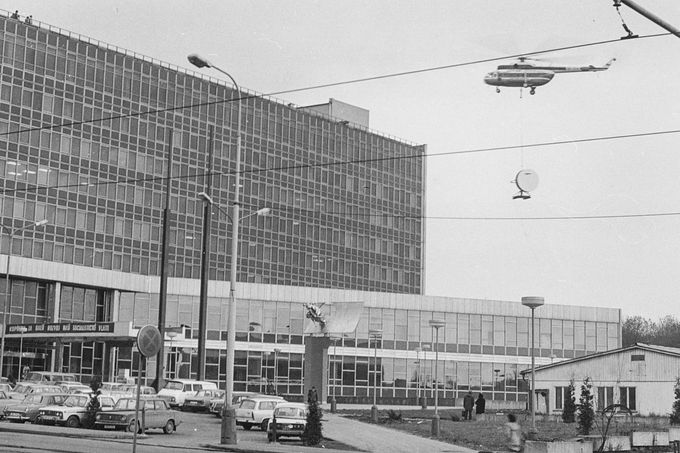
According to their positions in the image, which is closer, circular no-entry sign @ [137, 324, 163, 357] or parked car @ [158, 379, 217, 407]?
circular no-entry sign @ [137, 324, 163, 357]

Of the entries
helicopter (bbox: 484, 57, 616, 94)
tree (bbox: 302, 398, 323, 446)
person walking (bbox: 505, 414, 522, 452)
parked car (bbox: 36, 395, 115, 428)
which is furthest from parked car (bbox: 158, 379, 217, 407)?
person walking (bbox: 505, 414, 522, 452)

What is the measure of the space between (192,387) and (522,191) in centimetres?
2592

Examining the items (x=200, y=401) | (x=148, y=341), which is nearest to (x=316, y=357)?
(x=200, y=401)

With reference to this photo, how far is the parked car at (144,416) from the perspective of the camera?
40156 millimetres

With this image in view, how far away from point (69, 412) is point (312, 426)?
1148 cm

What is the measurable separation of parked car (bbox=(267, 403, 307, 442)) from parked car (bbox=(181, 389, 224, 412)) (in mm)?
16191

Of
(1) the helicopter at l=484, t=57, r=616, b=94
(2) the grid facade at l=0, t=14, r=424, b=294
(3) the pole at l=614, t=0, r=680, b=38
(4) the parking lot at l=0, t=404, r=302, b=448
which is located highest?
(2) the grid facade at l=0, t=14, r=424, b=294

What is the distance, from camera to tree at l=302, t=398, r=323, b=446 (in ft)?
117

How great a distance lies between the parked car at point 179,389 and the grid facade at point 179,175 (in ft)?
65.0

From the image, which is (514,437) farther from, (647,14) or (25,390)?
(25,390)

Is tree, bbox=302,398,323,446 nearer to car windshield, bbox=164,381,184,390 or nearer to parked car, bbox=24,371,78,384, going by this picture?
car windshield, bbox=164,381,184,390

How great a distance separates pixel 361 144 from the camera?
12200 cm

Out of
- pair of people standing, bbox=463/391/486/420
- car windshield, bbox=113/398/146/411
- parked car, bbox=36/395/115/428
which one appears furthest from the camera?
pair of people standing, bbox=463/391/486/420

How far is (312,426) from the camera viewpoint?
3600cm
